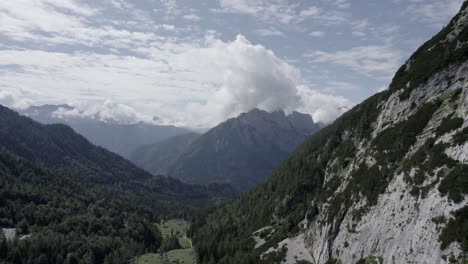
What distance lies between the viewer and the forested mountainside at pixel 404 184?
5641 centimetres

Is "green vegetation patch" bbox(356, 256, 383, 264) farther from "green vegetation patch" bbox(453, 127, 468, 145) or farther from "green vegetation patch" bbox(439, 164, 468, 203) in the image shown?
"green vegetation patch" bbox(453, 127, 468, 145)

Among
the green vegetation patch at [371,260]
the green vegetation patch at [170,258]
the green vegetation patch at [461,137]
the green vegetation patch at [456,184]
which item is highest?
the green vegetation patch at [461,137]

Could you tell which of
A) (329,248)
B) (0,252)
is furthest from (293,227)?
(0,252)

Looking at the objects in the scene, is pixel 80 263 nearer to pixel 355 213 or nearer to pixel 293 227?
pixel 293 227

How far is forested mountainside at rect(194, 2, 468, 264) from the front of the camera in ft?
185

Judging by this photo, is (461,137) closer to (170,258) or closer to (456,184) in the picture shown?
(456,184)

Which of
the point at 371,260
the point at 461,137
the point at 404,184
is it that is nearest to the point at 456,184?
the point at 461,137

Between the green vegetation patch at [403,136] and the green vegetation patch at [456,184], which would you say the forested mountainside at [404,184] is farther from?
the green vegetation patch at [403,136]

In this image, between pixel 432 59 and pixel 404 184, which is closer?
pixel 404 184

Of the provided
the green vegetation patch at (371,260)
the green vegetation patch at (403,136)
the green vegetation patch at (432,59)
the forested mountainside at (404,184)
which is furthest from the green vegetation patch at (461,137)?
the green vegetation patch at (371,260)

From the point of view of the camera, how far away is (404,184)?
232ft

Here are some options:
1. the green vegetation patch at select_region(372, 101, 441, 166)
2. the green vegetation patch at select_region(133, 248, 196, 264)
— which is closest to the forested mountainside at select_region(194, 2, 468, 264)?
the green vegetation patch at select_region(372, 101, 441, 166)

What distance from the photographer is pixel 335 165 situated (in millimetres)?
127375

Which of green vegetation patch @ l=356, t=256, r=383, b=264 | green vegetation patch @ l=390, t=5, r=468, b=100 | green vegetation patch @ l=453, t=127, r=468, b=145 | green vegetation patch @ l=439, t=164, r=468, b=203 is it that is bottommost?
green vegetation patch @ l=356, t=256, r=383, b=264
